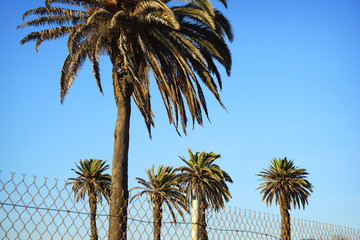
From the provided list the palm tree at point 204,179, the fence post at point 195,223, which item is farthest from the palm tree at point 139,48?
the palm tree at point 204,179

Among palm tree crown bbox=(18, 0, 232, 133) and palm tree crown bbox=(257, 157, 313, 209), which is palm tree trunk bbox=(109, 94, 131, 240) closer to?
palm tree crown bbox=(18, 0, 232, 133)

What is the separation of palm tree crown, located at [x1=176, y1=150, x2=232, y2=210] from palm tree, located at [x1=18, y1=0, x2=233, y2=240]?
25345 mm

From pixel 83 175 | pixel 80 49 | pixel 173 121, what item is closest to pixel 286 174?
pixel 83 175

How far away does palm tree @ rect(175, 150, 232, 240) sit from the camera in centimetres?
A: 3934

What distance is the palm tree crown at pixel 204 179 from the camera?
39.3 meters

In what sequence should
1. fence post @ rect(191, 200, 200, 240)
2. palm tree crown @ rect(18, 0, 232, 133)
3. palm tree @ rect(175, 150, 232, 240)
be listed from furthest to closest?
palm tree @ rect(175, 150, 232, 240) → palm tree crown @ rect(18, 0, 232, 133) → fence post @ rect(191, 200, 200, 240)

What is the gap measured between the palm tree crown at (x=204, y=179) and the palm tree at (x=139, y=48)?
83.2ft

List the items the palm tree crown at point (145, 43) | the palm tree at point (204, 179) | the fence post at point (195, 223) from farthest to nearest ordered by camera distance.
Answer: the palm tree at point (204, 179) < the palm tree crown at point (145, 43) < the fence post at point (195, 223)

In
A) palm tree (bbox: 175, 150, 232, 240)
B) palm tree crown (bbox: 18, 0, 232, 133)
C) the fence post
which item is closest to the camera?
the fence post

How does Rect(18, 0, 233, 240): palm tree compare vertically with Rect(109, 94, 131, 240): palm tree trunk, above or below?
above

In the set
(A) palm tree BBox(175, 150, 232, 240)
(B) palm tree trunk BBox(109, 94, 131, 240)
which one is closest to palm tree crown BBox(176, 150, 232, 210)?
(A) palm tree BBox(175, 150, 232, 240)

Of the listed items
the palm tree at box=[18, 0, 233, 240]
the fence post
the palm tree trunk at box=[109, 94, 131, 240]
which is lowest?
the fence post

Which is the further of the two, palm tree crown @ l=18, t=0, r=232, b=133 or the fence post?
palm tree crown @ l=18, t=0, r=232, b=133

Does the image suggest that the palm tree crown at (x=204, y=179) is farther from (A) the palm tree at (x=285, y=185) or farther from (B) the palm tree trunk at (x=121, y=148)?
(B) the palm tree trunk at (x=121, y=148)
